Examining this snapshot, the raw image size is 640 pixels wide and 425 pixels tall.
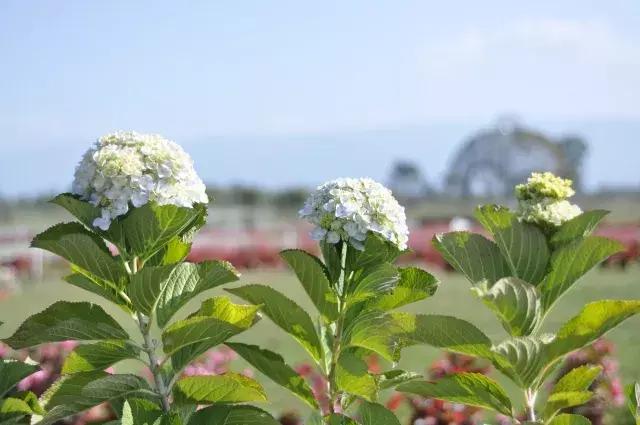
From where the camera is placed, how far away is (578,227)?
1983 millimetres

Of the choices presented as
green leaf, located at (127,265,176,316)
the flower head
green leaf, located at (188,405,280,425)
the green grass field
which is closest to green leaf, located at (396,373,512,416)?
green leaf, located at (188,405,280,425)

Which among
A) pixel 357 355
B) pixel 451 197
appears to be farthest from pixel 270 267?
pixel 451 197

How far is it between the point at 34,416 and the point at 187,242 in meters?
0.51

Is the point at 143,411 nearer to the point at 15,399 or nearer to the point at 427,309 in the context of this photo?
the point at 15,399

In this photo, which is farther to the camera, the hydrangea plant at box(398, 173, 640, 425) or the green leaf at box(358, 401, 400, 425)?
the green leaf at box(358, 401, 400, 425)

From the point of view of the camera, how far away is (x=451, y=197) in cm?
4103

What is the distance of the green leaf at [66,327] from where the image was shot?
188 cm

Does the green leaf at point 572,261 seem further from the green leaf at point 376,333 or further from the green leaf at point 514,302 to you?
the green leaf at point 376,333

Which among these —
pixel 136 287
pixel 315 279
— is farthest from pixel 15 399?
pixel 315 279

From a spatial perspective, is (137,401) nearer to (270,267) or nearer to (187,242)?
(187,242)

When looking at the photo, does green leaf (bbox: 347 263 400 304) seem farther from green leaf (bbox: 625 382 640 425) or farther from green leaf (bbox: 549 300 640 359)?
green leaf (bbox: 625 382 640 425)

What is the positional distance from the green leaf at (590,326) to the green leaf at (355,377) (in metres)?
0.40

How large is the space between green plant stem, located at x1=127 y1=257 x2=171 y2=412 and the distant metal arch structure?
38136 mm

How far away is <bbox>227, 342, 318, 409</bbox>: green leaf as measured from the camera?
6.58ft
